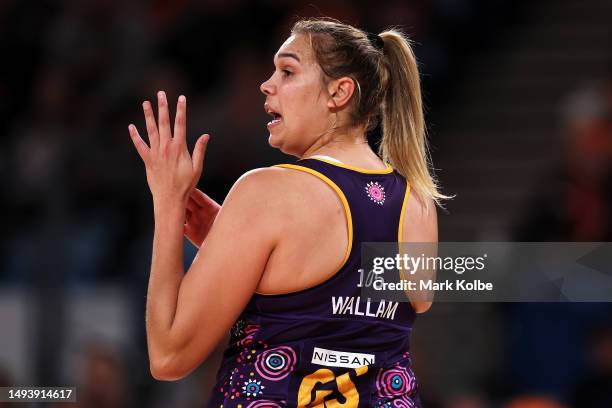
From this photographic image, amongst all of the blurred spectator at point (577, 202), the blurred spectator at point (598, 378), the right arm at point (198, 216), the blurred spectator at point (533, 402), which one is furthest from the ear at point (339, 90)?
the blurred spectator at point (577, 202)

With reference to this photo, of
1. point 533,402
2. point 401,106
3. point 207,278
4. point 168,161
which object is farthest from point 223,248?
point 533,402

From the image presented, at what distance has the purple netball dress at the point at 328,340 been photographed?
7.57 ft

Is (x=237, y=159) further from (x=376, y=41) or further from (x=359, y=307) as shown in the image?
(x=359, y=307)

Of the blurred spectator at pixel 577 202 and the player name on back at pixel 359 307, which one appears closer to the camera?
the player name on back at pixel 359 307

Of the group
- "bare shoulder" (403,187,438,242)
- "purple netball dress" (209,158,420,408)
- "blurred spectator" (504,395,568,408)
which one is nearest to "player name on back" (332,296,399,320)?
"purple netball dress" (209,158,420,408)

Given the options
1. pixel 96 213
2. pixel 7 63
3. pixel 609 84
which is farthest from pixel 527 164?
pixel 7 63

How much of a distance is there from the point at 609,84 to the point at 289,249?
14.4 ft

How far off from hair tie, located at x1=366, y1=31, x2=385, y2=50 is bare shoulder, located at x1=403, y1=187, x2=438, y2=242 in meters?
0.36

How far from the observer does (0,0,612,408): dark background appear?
4914mm

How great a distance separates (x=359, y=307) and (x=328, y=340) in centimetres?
10

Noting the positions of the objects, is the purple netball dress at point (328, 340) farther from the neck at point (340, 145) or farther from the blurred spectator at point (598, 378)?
the blurred spectator at point (598, 378)

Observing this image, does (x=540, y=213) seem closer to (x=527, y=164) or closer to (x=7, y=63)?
(x=527, y=164)

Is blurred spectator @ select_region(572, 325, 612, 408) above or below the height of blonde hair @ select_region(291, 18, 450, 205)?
below

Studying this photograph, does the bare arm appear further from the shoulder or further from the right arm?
the right arm
